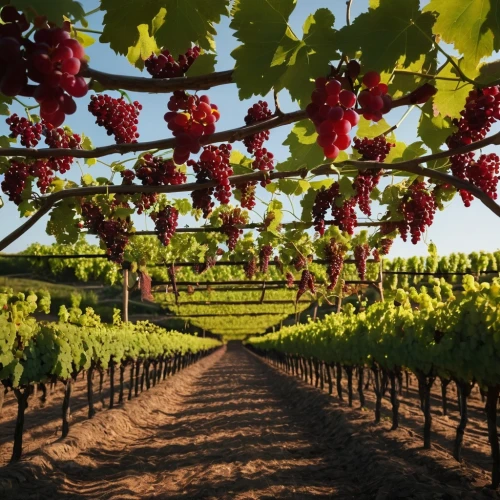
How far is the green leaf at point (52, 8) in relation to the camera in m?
1.15

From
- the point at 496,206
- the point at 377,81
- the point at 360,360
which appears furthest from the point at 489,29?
the point at 360,360

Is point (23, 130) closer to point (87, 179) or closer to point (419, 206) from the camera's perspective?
point (87, 179)

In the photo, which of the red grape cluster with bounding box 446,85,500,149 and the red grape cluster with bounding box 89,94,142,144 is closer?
the red grape cluster with bounding box 446,85,500,149

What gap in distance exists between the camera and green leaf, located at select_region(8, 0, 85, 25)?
1.15 m

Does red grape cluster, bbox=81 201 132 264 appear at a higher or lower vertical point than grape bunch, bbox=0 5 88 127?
higher

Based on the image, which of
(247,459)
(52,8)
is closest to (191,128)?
(52,8)

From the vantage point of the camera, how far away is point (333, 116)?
143 cm

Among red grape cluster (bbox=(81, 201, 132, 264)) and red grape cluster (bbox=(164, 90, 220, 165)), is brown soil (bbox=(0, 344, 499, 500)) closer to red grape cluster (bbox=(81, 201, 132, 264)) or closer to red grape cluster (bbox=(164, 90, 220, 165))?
red grape cluster (bbox=(81, 201, 132, 264))

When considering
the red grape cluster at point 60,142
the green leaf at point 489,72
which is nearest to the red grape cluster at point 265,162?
the red grape cluster at point 60,142

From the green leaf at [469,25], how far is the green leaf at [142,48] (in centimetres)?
115

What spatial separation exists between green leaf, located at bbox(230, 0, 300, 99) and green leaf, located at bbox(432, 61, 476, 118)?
2.95 feet

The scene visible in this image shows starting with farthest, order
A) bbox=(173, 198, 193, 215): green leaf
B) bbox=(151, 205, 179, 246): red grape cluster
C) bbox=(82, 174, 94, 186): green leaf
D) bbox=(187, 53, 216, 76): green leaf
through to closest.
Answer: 1. bbox=(173, 198, 193, 215): green leaf
2. bbox=(151, 205, 179, 246): red grape cluster
3. bbox=(82, 174, 94, 186): green leaf
4. bbox=(187, 53, 216, 76): green leaf

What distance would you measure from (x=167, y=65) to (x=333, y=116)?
0.92 meters

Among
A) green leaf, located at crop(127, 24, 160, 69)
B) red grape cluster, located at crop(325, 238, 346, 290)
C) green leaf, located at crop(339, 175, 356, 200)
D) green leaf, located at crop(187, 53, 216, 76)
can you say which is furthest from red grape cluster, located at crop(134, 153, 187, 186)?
red grape cluster, located at crop(325, 238, 346, 290)
